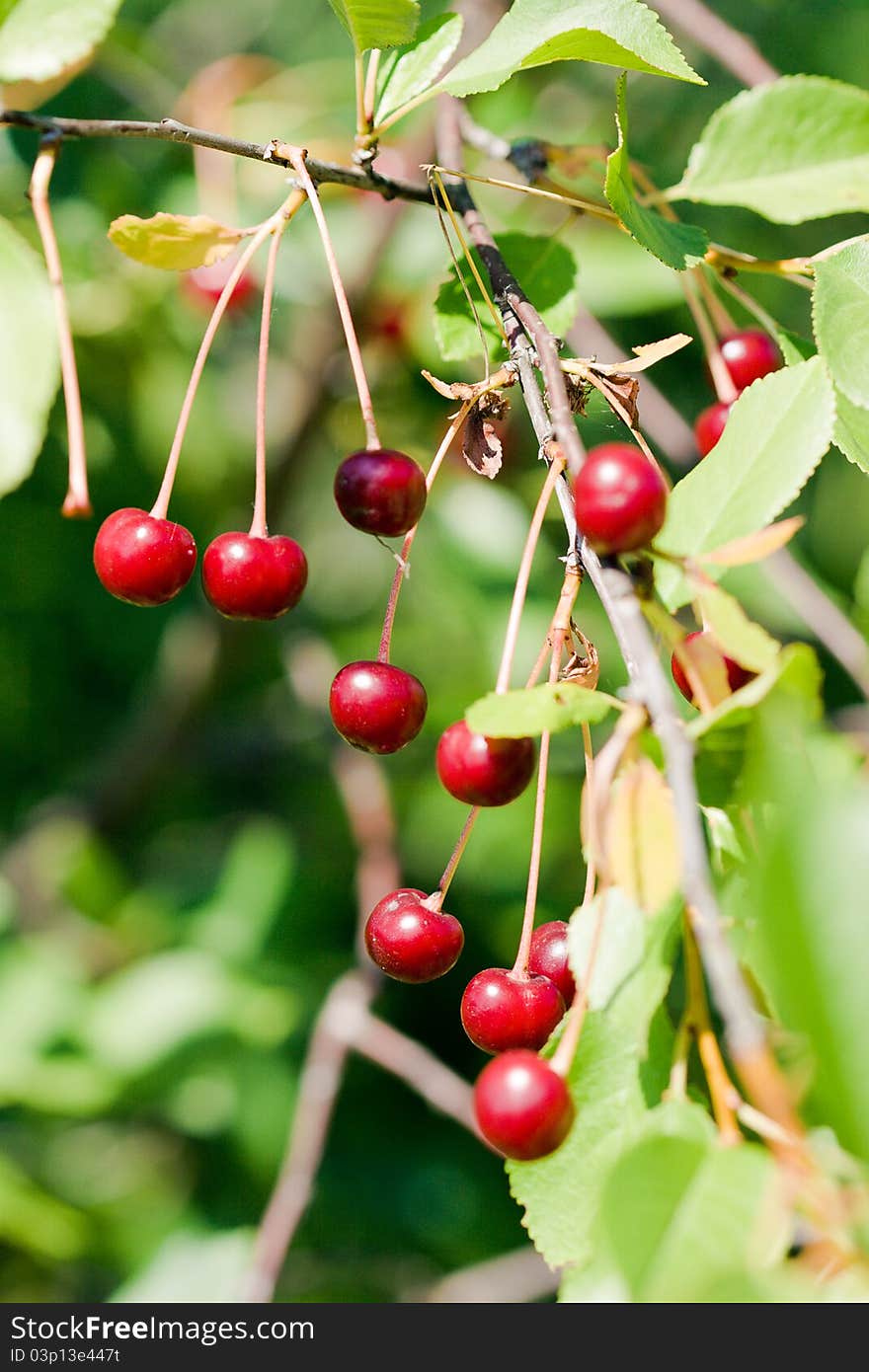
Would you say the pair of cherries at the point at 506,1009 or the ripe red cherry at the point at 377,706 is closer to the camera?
the pair of cherries at the point at 506,1009

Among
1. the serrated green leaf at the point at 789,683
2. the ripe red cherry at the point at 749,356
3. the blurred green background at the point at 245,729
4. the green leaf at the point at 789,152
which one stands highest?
the green leaf at the point at 789,152

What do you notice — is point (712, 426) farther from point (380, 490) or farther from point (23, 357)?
point (23, 357)

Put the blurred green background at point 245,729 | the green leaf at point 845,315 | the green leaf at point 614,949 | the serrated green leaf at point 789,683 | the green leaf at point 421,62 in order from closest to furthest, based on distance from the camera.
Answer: the serrated green leaf at point 789,683
the green leaf at point 614,949
the green leaf at point 845,315
the green leaf at point 421,62
the blurred green background at point 245,729

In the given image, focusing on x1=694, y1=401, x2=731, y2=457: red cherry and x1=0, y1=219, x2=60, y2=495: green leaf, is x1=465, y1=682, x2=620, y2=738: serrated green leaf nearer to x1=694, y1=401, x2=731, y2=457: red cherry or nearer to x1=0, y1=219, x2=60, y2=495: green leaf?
x1=0, y1=219, x2=60, y2=495: green leaf

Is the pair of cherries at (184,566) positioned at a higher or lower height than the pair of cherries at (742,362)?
lower

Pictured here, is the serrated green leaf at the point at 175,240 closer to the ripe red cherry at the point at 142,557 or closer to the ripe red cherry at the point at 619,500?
the ripe red cherry at the point at 142,557

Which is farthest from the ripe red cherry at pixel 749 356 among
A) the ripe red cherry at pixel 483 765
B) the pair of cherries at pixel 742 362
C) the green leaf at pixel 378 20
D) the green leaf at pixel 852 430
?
the ripe red cherry at pixel 483 765

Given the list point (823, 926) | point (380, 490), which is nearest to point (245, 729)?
point (380, 490)
